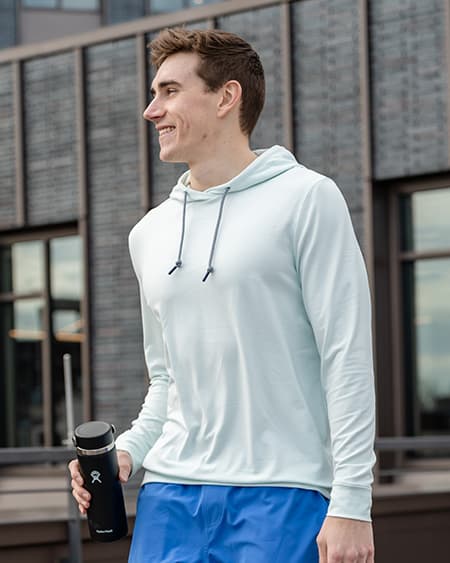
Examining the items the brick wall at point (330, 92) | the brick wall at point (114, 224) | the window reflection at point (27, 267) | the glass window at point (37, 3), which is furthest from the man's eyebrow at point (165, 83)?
the glass window at point (37, 3)

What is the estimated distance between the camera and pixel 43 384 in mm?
12773

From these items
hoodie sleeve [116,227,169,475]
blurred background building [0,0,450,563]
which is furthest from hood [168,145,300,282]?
blurred background building [0,0,450,563]

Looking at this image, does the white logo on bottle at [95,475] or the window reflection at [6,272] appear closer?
the white logo on bottle at [95,475]

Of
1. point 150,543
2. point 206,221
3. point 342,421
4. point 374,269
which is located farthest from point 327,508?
point 374,269

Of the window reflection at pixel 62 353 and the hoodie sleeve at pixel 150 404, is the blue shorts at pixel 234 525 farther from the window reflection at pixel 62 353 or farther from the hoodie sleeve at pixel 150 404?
the window reflection at pixel 62 353

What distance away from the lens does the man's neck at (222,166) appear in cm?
249

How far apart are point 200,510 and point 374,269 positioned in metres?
8.59

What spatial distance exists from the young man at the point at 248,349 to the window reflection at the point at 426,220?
27.8 ft

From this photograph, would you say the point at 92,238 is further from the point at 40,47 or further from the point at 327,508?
Result: the point at 327,508

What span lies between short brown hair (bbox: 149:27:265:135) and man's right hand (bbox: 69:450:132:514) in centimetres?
73

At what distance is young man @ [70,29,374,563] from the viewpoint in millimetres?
2242

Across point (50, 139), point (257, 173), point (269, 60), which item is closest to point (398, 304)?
point (269, 60)

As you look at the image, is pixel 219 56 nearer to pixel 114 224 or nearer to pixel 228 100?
pixel 228 100

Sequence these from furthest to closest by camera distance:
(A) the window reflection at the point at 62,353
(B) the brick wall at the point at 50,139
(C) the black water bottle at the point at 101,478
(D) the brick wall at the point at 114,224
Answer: (A) the window reflection at the point at 62,353
(B) the brick wall at the point at 50,139
(D) the brick wall at the point at 114,224
(C) the black water bottle at the point at 101,478
